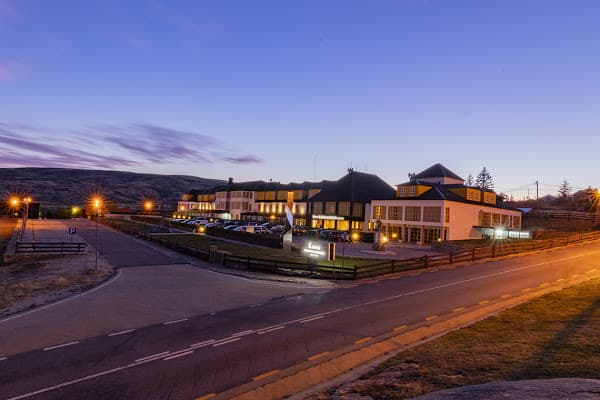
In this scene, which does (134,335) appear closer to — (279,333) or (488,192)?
(279,333)

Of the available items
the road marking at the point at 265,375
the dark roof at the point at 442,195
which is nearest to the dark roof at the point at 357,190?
the dark roof at the point at 442,195

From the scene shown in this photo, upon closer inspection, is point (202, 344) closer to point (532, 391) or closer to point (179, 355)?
point (179, 355)

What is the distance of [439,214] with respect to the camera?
5500 centimetres

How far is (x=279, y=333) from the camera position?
46.6ft

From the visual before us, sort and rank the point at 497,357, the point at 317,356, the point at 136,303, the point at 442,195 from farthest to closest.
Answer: the point at 442,195 < the point at 136,303 < the point at 317,356 < the point at 497,357

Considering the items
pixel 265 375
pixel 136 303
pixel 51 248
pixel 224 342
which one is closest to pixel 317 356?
pixel 265 375

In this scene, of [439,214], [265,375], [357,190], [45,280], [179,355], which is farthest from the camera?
[357,190]

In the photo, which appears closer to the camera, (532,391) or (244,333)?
(532,391)

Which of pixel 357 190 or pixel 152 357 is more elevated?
pixel 357 190

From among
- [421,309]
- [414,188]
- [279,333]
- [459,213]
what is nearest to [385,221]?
[414,188]

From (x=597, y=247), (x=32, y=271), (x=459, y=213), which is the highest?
(x=459, y=213)

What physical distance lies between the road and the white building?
3250 cm

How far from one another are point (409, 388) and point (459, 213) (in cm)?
5280

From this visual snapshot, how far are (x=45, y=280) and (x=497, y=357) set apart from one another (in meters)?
25.5
